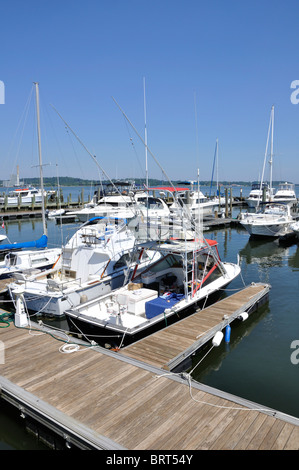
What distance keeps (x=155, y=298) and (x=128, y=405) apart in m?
4.99

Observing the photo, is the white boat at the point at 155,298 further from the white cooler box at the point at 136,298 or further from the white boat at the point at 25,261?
the white boat at the point at 25,261

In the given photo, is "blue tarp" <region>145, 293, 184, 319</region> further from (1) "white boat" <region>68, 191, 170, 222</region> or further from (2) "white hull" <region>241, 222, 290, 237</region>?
(2) "white hull" <region>241, 222, 290, 237</region>

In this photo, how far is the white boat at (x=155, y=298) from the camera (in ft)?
30.9

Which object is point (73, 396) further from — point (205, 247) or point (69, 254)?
point (69, 254)

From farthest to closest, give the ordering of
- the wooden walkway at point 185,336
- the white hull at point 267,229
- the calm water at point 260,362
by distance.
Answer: the white hull at point 267,229 → the wooden walkway at point 185,336 → the calm water at point 260,362

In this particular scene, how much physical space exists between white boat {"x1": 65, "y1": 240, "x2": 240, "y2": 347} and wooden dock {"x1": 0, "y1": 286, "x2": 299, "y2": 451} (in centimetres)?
146

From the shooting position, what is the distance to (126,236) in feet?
49.1

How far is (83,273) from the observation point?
13.3 metres

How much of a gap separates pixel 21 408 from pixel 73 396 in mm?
953

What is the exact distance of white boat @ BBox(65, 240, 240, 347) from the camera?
9.41 meters

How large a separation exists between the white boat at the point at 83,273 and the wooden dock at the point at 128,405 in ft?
12.4

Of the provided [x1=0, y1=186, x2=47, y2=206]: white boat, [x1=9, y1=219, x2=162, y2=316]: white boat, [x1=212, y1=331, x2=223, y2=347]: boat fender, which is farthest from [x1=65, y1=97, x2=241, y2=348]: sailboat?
[x1=0, y1=186, x2=47, y2=206]: white boat

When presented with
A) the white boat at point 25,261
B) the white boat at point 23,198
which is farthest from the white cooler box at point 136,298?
the white boat at point 23,198

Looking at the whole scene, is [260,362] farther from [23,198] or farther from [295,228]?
[23,198]
